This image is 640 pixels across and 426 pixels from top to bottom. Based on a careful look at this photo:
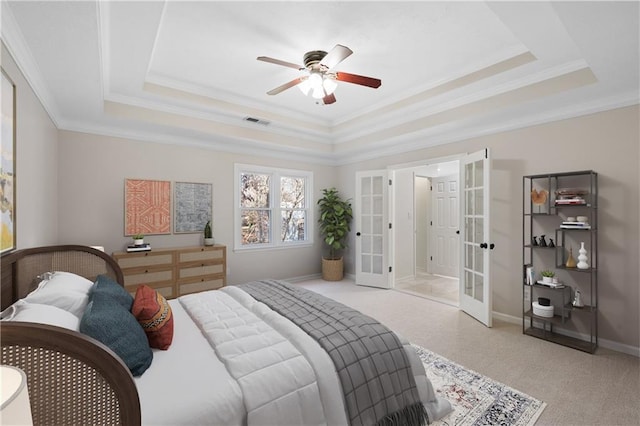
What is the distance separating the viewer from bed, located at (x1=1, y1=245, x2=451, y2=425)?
100 cm

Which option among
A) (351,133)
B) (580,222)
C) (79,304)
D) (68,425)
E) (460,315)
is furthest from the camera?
(351,133)

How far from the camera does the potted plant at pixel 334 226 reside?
5598 mm

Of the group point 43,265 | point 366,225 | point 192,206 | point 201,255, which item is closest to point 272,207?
point 192,206

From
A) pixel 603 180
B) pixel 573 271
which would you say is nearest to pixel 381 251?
pixel 573 271

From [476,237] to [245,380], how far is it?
3301 mm

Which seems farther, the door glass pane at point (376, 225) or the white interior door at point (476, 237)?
the door glass pane at point (376, 225)

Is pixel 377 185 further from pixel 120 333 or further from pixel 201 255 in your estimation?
pixel 120 333

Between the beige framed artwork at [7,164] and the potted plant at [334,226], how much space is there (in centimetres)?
427

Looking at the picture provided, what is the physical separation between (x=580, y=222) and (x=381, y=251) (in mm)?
2748

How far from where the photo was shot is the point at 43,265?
2.23 meters

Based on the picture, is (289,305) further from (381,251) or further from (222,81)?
(381,251)

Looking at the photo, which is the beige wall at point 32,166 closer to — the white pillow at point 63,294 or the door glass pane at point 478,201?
the white pillow at point 63,294

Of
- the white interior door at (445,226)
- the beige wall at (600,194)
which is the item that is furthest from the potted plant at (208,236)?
the white interior door at (445,226)

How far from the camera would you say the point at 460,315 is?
3.76m
